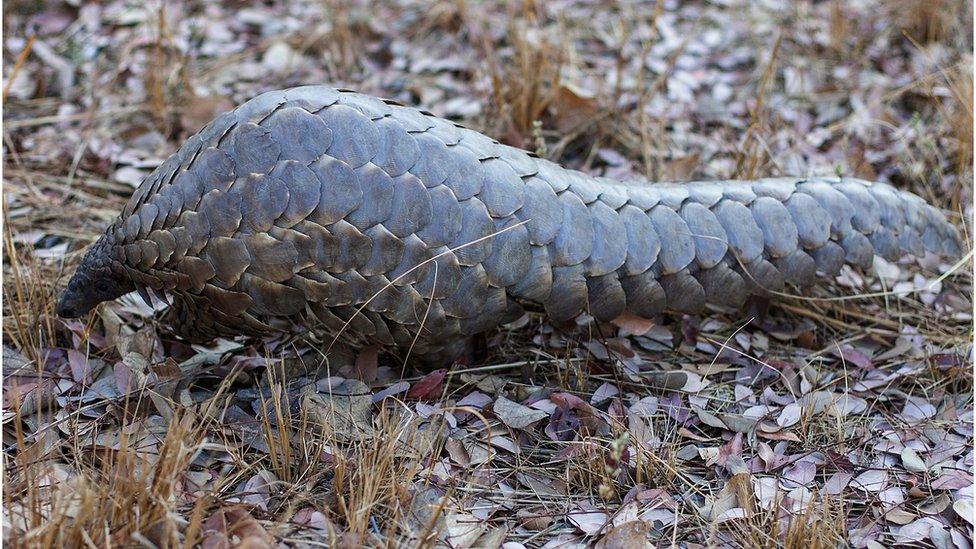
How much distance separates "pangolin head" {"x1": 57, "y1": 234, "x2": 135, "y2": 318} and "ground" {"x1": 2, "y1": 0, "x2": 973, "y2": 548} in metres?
0.14

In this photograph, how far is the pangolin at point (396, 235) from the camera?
238 centimetres

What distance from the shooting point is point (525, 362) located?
276cm

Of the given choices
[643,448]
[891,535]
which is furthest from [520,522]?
[891,535]

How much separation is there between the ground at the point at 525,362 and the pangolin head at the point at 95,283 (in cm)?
14

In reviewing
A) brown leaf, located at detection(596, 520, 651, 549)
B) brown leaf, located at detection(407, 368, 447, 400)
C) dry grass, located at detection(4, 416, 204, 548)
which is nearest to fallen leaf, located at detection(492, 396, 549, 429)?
brown leaf, located at detection(407, 368, 447, 400)

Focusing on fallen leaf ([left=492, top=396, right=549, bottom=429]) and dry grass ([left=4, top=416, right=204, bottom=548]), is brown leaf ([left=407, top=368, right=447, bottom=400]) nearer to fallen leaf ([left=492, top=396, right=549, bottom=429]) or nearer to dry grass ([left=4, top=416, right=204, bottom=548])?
fallen leaf ([left=492, top=396, right=549, bottom=429])

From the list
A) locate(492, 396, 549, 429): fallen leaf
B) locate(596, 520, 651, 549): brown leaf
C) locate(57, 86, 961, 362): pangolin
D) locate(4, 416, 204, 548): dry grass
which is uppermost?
locate(57, 86, 961, 362): pangolin

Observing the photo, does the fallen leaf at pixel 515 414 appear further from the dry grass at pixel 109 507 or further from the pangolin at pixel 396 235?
the dry grass at pixel 109 507

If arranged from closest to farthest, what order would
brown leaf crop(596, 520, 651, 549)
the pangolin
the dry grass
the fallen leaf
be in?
the dry grass → brown leaf crop(596, 520, 651, 549) → the pangolin → the fallen leaf

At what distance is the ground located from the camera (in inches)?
85.7

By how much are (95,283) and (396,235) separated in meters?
0.89

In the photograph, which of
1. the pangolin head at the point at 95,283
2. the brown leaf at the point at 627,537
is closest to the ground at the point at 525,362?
the brown leaf at the point at 627,537

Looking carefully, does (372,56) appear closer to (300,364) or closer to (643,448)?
(300,364)

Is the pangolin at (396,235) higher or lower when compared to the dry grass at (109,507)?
higher
